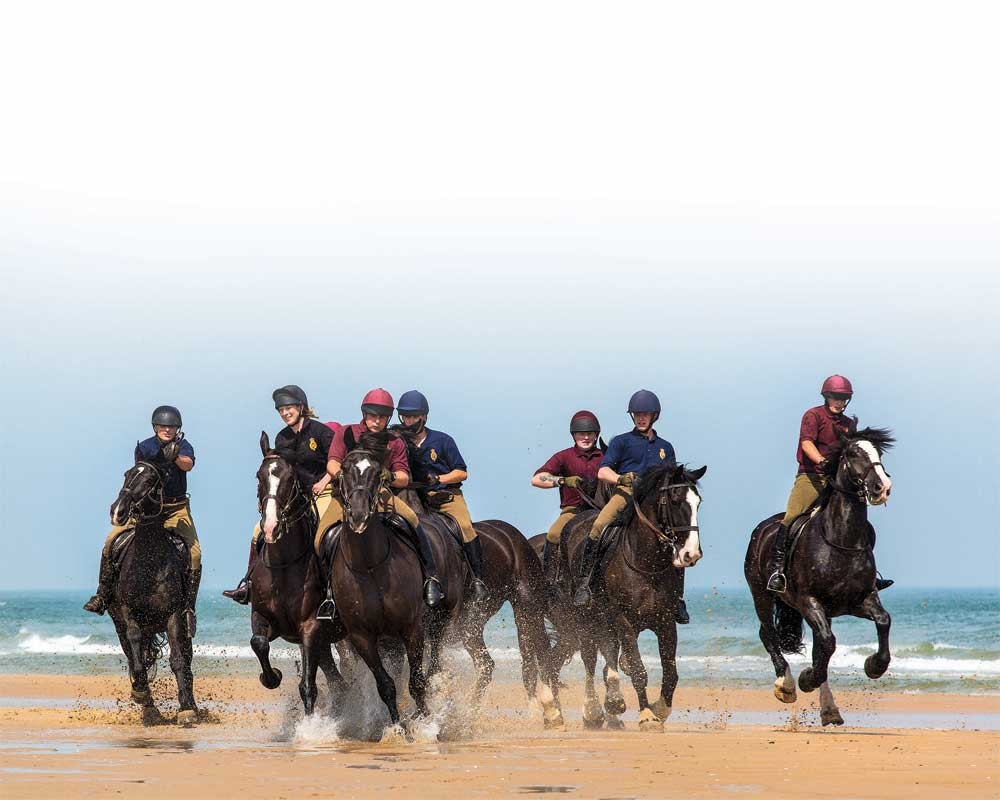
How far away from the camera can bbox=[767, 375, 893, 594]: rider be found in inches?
701

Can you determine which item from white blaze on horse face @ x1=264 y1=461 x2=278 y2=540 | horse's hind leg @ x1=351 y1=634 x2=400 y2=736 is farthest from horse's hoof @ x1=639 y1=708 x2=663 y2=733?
white blaze on horse face @ x1=264 y1=461 x2=278 y2=540

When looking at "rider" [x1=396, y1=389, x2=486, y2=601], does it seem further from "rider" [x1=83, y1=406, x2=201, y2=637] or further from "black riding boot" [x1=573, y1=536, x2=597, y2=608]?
"rider" [x1=83, y1=406, x2=201, y2=637]

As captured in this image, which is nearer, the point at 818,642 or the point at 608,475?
the point at 818,642

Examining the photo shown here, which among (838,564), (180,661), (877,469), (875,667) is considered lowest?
(180,661)

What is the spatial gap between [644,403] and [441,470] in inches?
89.3

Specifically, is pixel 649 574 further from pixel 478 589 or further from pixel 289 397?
pixel 289 397

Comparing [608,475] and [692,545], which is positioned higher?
[608,475]

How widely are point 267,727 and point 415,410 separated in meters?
3.80

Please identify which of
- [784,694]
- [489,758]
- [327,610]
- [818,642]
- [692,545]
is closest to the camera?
[489,758]

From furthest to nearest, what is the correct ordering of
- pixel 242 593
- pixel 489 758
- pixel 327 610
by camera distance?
pixel 242 593, pixel 327 610, pixel 489 758

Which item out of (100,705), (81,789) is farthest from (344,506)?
(100,705)

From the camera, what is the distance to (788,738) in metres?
16.8

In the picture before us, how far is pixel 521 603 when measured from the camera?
18875 millimetres

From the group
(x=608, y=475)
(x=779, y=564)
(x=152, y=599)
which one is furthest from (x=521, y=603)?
(x=152, y=599)
